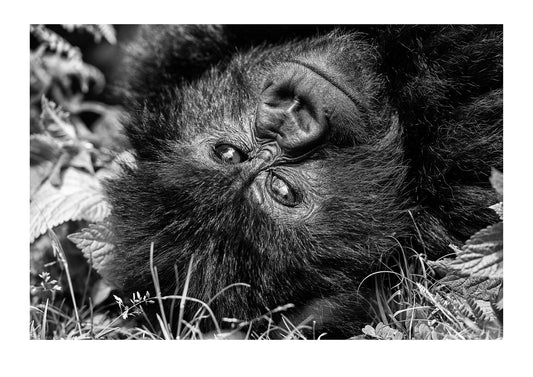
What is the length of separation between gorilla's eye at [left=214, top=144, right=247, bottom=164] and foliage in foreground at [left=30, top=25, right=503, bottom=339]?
51 cm

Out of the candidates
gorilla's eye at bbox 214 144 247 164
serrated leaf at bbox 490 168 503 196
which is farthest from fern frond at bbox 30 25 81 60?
serrated leaf at bbox 490 168 503 196

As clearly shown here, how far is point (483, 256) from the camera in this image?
2.44 m

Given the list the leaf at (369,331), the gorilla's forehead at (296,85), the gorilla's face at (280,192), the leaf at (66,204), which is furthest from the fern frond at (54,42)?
the leaf at (369,331)

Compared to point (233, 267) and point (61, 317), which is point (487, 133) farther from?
point (61, 317)

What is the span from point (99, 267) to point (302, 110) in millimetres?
1188

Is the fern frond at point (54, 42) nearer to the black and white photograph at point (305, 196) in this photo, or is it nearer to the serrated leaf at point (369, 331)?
the black and white photograph at point (305, 196)

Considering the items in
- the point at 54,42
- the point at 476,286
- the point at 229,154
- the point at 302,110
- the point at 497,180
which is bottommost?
the point at 476,286

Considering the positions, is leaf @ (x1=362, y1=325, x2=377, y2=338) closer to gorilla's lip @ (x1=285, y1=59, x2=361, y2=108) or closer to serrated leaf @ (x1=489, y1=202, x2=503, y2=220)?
serrated leaf @ (x1=489, y1=202, x2=503, y2=220)

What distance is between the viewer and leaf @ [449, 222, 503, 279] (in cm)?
243

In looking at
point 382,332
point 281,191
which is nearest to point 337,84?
point 281,191

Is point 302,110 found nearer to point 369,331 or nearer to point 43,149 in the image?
point 369,331

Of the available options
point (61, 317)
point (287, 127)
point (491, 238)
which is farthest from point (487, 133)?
point (61, 317)

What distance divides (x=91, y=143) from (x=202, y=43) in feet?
3.02
